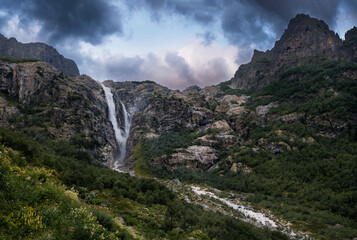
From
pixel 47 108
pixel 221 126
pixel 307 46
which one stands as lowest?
pixel 47 108

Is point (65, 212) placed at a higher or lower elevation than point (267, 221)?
higher

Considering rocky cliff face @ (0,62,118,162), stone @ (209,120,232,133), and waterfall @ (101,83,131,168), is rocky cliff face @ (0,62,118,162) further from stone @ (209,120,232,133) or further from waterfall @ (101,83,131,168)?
stone @ (209,120,232,133)

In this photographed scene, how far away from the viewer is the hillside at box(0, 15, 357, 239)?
9094 mm

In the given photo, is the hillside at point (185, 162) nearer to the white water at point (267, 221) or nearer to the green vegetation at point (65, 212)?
the green vegetation at point (65, 212)

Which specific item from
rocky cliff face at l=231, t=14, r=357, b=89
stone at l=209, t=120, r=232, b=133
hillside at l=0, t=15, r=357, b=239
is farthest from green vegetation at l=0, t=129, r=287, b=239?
rocky cliff face at l=231, t=14, r=357, b=89

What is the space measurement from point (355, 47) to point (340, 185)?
128132mm

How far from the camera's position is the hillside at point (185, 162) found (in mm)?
9094

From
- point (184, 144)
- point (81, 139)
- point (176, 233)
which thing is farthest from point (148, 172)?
point (176, 233)

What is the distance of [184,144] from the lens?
80062mm

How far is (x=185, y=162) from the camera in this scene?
70250 mm

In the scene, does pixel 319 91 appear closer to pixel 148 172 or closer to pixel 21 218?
pixel 148 172

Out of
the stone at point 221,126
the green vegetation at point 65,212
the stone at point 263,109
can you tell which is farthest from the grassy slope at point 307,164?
the green vegetation at point 65,212

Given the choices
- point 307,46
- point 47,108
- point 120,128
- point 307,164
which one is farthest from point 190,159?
point 307,46

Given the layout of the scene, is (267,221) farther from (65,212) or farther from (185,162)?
(185,162)
